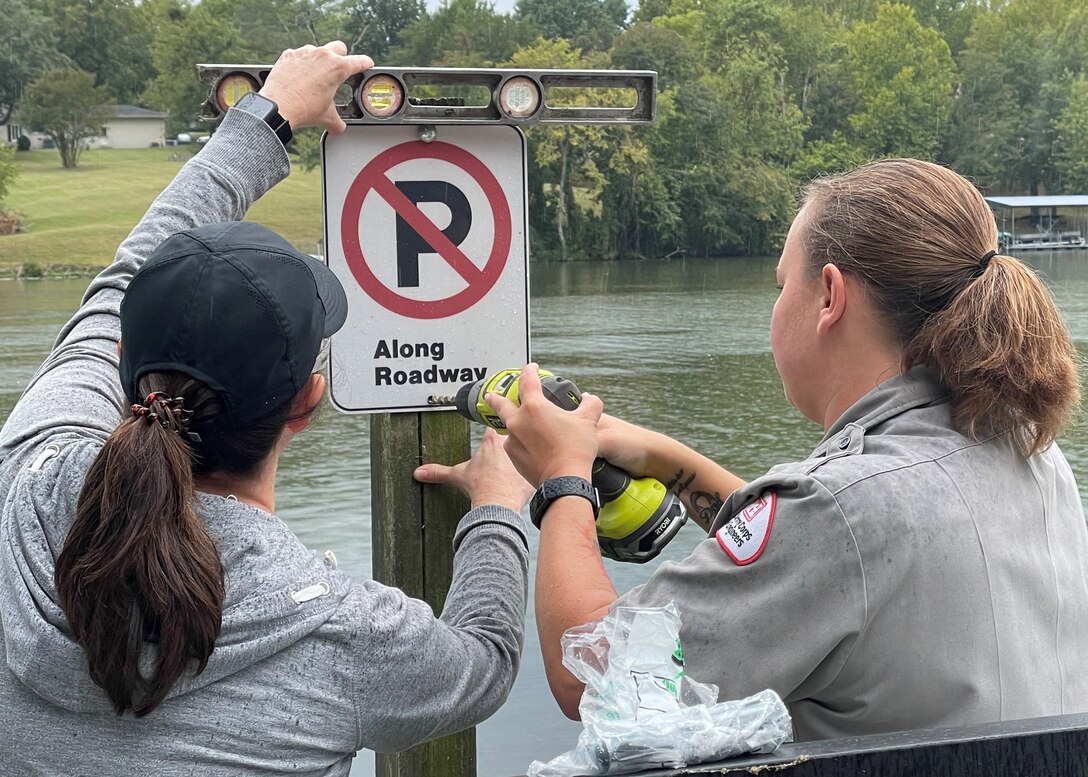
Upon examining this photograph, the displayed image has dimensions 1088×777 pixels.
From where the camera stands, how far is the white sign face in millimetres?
2482

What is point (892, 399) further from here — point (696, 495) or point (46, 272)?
point (46, 272)

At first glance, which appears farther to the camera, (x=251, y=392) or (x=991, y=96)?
(x=991, y=96)

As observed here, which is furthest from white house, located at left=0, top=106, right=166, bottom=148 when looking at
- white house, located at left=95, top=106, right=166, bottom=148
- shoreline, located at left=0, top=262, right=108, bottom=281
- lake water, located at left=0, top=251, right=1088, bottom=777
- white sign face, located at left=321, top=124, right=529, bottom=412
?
white sign face, located at left=321, top=124, right=529, bottom=412

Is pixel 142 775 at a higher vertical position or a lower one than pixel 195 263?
lower

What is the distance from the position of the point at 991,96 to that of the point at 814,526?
4793cm

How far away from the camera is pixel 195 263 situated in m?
1.46

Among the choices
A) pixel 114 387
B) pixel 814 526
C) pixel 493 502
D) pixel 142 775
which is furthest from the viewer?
pixel 493 502

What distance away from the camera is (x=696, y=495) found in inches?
89.3

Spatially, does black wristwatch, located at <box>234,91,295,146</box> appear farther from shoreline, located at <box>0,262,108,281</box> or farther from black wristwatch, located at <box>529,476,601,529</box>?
shoreline, located at <box>0,262,108,281</box>

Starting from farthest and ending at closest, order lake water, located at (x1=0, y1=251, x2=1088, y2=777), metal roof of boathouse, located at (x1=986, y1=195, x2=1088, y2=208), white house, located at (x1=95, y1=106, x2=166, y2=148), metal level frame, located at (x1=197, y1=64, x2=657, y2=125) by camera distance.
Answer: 1. white house, located at (x1=95, y1=106, x2=166, y2=148)
2. metal roof of boathouse, located at (x1=986, y1=195, x2=1088, y2=208)
3. lake water, located at (x1=0, y1=251, x2=1088, y2=777)
4. metal level frame, located at (x1=197, y1=64, x2=657, y2=125)

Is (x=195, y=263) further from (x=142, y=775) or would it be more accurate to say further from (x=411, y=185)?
(x=411, y=185)

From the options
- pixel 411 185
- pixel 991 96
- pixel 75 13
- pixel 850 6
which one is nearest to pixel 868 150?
pixel 991 96

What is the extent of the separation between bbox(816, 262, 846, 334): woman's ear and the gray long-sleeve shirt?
25.7 inches

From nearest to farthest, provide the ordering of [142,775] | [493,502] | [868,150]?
[142,775], [493,502], [868,150]
